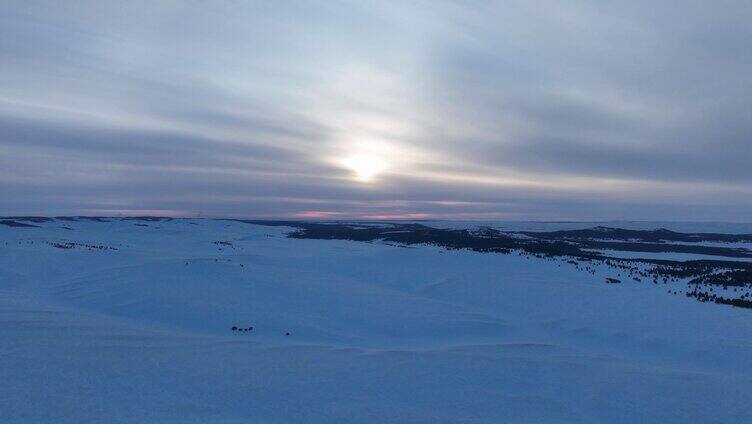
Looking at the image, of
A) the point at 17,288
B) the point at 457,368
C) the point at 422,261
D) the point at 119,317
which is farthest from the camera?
the point at 422,261

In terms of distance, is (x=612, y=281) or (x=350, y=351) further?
(x=612, y=281)

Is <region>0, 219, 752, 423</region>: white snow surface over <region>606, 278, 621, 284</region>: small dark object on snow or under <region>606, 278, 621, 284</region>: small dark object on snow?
under

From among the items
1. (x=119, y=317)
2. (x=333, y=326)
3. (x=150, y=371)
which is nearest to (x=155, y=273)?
(x=119, y=317)

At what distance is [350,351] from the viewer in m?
10.8

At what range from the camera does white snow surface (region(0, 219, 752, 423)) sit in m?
7.45

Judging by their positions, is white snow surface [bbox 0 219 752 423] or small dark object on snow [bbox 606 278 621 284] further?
small dark object on snow [bbox 606 278 621 284]

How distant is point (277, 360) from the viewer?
383 inches

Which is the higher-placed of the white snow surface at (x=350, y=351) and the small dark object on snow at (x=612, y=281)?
the small dark object on snow at (x=612, y=281)

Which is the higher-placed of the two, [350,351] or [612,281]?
[612,281]

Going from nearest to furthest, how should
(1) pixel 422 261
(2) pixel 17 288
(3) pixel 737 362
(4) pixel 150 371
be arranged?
(4) pixel 150 371
(3) pixel 737 362
(2) pixel 17 288
(1) pixel 422 261

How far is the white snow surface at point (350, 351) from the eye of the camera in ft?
24.5

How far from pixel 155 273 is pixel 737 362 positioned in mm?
19072

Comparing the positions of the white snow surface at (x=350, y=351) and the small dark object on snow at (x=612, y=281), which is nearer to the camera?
the white snow surface at (x=350, y=351)

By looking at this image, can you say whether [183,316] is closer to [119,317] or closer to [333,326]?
[119,317]
